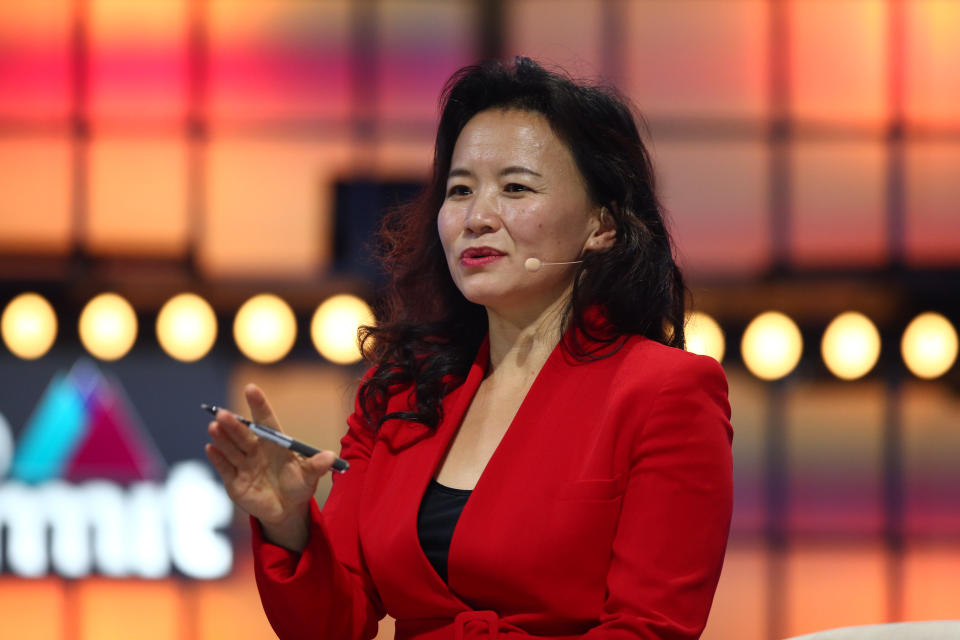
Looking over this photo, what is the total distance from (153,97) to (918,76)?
3.67 meters

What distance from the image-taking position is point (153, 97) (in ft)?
18.5

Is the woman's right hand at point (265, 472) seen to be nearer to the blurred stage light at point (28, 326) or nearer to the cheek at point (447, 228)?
the cheek at point (447, 228)

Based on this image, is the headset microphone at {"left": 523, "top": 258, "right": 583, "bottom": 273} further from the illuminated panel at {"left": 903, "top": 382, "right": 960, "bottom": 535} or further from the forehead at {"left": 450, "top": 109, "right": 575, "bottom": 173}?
the illuminated panel at {"left": 903, "top": 382, "right": 960, "bottom": 535}

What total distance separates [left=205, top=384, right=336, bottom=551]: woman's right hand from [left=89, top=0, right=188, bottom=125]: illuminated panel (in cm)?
440

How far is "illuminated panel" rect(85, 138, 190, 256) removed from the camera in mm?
5582

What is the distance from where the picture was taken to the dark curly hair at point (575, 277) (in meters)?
1.71

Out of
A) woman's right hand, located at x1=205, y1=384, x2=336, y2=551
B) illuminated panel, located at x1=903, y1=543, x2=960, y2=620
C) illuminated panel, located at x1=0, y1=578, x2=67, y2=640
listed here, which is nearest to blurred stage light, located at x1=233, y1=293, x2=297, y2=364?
illuminated panel, located at x1=0, y1=578, x2=67, y2=640

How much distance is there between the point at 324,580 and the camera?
1587 millimetres

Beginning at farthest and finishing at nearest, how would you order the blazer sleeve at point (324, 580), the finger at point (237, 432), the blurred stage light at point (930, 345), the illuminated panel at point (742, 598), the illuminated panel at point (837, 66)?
the illuminated panel at point (837, 66), the illuminated panel at point (742, 598), the blurred stage light at point (930, 345), the blazer sleeve at point (324, 580), the finger at point (237, 432)

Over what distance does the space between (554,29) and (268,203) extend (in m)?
1.57

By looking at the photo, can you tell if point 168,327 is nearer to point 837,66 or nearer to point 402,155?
point 402,155

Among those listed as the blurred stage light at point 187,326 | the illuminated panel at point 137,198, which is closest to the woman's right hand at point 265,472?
the blurred stage light at point 187,326

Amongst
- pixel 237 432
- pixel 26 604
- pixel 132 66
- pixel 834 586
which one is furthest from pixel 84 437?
pixel 237 432

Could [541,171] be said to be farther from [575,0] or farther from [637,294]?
[575,0]
